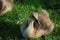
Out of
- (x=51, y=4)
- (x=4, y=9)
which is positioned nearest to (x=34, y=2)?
(x=51, y=4)

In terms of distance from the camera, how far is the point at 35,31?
4.64 m

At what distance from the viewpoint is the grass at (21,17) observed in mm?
4879

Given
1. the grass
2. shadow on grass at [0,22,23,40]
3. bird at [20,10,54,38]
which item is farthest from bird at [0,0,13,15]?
bird at [20,10,54,38]

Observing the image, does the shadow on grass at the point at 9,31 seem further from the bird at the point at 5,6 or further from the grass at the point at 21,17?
the bird at the point at 5,6

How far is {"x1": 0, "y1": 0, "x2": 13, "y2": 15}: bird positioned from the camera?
17.0 ft

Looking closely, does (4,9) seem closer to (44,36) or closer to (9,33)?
(9,33)

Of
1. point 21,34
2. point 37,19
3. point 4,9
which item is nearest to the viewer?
point 37,19

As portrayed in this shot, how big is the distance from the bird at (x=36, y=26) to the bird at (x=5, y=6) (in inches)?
23.6

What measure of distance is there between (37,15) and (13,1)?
1151 mm

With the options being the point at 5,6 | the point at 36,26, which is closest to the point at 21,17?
the point at 5,6

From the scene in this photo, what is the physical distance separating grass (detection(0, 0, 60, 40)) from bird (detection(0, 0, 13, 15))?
9cm

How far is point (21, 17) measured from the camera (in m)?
5.23

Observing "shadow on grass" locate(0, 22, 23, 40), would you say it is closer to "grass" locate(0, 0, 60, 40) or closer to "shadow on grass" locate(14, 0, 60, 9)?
"grass" locate(0, 0, 60, 40)

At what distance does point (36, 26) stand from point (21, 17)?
2.25 ft
